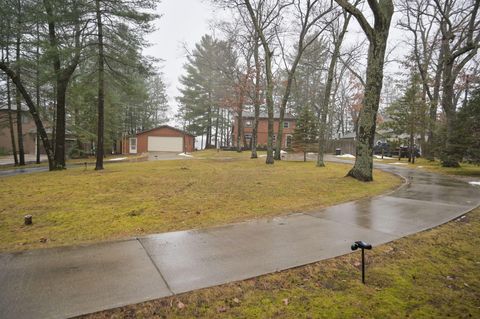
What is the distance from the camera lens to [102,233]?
4.70m

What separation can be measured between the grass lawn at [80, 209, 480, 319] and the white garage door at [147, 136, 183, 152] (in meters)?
37.9

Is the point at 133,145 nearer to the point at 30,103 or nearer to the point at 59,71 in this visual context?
the point at 30,103

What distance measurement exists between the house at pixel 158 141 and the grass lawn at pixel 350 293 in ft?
122

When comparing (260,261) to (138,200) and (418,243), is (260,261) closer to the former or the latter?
(418,243)

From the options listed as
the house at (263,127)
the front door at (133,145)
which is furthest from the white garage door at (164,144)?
the house at (263,127)

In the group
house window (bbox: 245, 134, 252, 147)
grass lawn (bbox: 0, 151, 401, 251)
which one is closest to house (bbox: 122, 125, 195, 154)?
house window (bbox: 245, 134, 252, 147)

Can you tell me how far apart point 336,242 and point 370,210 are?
8.01 feet

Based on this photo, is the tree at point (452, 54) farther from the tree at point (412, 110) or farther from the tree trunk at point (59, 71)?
the tree trunk at point (59, 71)

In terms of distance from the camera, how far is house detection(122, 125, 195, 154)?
128 ft

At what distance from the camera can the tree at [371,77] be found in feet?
31.8

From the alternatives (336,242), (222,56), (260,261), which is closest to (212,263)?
(260,261)

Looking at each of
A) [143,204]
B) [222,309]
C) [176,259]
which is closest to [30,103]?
[143,204]

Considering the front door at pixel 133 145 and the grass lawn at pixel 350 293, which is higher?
the front door at pixel 133 145

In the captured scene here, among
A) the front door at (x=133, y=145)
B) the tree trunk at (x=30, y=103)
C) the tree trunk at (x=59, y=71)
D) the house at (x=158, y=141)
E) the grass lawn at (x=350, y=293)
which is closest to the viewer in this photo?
the grass lawn at (x=350, y=293)
